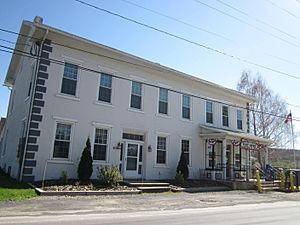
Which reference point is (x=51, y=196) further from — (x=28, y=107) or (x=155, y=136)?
(x=155, y=136)

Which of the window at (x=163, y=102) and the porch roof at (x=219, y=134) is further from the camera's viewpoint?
the porch roof at (x=219, y=134)

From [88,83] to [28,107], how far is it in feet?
11.5

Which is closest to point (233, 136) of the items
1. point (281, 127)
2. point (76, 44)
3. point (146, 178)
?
point (146, 178)

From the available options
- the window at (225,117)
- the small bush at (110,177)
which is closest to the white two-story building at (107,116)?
the window at (225,117)

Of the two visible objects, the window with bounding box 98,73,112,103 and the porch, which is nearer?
the window with bounding box 98,73,112,103

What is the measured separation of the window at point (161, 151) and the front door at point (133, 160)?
133cm

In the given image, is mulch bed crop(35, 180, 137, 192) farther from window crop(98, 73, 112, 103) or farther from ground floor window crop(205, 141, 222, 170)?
ground floor window crop(205, 141, 222, 170)

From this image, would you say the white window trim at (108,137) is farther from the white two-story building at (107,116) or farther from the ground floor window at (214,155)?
the ground floor window at (214,155)

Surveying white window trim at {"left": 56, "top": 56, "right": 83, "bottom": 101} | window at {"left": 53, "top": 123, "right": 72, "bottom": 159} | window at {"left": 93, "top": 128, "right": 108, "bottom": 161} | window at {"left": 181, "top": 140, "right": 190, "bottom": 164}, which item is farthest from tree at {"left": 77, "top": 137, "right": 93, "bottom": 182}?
window at {"left": 181, "top": 140, "right": 190, "bottom": 164}

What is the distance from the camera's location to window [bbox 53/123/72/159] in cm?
1539

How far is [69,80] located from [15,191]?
270 inches

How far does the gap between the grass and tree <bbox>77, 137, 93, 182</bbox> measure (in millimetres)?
2650

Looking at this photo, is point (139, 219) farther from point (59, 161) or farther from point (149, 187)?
point (59, 161)

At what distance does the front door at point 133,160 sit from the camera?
18.0 m
